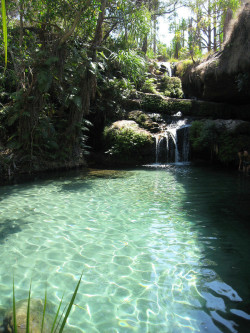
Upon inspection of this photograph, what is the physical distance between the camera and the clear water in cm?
267

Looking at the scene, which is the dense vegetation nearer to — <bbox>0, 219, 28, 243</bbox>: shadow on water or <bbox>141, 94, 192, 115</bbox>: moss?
<bbox>141, 94, 192, 115</bbox>: moss

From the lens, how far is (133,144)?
13664 millimetres

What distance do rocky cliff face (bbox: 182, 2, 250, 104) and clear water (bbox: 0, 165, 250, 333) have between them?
5.88m

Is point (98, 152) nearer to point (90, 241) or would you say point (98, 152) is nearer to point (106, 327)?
point (90, 241)

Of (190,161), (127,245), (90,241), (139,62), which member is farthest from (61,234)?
(190,161)

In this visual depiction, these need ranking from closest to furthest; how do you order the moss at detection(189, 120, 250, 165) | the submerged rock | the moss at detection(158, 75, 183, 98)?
1. the submerged rock
2. the moss at detection(189, 120, 250, 165)
3. the moss at detection(158, 75, 183, 98)

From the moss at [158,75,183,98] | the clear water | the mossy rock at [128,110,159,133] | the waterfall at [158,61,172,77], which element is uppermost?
the waterfall at [158,61,172,77]

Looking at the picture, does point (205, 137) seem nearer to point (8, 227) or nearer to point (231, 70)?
point (231, 70)

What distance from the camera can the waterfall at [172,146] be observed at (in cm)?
1409

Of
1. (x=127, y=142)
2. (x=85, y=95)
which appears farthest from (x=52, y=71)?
(x=127, y=142)

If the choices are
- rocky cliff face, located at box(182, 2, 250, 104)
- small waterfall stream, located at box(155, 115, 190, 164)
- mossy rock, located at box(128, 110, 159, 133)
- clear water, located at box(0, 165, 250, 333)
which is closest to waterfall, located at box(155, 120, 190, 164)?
small waterfall stream, located at box(155, 115, 190, 164)

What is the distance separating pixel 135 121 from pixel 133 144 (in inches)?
90.4

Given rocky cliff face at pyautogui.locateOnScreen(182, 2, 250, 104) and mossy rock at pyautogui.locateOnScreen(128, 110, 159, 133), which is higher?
rocky cliff face at pyautogui.locateOnScreen(182, 2, 250, 104)

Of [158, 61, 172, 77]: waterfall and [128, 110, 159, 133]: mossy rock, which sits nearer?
[128, 110, 159, 133]: mossy rock
